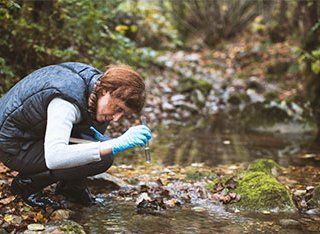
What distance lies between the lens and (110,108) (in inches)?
114

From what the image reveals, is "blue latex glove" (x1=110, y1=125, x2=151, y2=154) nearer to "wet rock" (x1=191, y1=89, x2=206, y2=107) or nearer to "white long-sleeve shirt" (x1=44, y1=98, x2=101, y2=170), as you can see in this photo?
"white long-sleeve shirt" (x1=44, y1=98, x2=101, y2=170)

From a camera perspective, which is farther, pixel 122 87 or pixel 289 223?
pixel 289 223

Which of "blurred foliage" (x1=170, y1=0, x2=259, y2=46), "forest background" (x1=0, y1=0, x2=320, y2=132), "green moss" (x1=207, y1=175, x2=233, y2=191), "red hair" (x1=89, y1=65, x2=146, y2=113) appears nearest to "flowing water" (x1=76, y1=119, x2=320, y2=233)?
"green moss" (x1=207, y1=175, x2=233, y2=191)

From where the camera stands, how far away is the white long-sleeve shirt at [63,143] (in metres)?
2.81

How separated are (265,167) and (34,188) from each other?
2374 millimetres

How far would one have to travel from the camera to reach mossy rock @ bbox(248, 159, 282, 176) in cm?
462

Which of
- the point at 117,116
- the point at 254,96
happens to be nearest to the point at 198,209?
the point at 117,116

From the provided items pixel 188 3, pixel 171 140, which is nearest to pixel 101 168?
pixel 171 140

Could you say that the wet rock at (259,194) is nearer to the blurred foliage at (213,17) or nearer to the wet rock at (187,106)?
the wet rock at (187,106)

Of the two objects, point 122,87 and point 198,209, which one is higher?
point 122,87

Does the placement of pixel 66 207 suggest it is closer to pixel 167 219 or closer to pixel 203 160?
pixel 167 219

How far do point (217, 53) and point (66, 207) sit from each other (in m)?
10.7

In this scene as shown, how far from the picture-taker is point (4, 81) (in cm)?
496

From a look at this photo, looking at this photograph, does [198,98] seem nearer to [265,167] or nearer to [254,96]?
[254,96]
